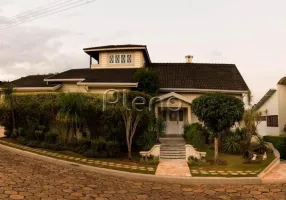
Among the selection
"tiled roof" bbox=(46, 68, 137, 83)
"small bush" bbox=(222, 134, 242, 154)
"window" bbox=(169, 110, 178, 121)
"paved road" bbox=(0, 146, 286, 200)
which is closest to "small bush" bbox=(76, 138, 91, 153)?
"paved road" bbox=(0, 146, 286, 200)

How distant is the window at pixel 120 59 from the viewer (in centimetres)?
2544

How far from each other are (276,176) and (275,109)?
14942 millimetres

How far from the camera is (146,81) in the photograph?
2108 centimetres

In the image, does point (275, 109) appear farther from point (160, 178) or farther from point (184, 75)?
point (160, 178)

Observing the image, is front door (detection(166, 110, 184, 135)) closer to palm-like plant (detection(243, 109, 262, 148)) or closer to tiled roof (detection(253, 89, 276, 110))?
palm-like plant (detection(243, 109, 262, 148))

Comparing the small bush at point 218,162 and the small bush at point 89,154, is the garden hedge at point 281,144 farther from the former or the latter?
the small bush at point 89,154

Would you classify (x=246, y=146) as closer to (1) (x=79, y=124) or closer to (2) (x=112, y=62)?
(1) (x=79, y=124)

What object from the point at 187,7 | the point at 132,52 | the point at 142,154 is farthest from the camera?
the point at 132,52

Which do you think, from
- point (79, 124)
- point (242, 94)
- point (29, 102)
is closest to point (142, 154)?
point (79, 124)

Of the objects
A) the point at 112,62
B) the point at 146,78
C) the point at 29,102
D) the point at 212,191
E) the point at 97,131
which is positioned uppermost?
the point at 112,62

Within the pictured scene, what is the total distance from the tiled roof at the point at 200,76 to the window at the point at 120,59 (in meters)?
2.89

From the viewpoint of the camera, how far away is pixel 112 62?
84.5 feet

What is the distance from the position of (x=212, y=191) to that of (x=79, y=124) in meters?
9.43

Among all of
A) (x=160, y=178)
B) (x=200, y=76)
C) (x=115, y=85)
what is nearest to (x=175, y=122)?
(x=200, y=76)
